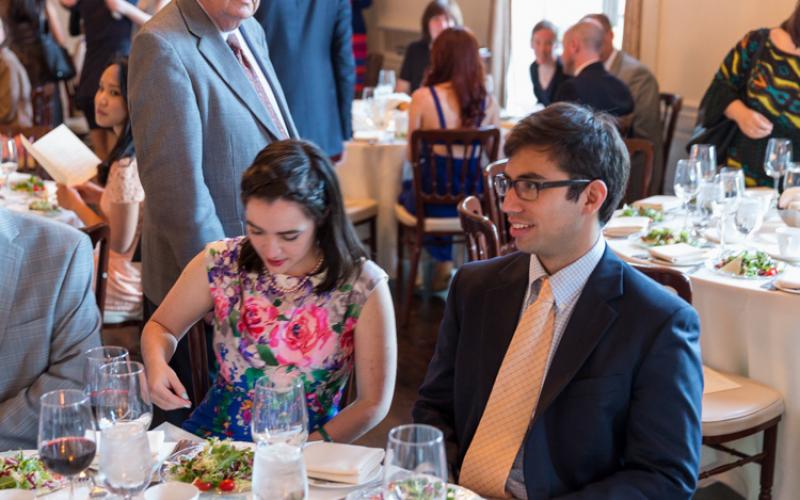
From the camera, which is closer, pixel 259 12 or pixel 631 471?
pixel 631 471

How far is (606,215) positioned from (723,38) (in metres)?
4.44

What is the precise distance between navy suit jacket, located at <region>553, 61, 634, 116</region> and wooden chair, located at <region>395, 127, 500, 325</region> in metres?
0.66

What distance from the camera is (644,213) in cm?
381

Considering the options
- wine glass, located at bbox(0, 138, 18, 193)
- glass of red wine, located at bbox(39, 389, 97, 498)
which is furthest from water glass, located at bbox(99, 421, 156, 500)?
wine glass, located at bbox(0, 138, 18, 193)

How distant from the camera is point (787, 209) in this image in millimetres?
3453

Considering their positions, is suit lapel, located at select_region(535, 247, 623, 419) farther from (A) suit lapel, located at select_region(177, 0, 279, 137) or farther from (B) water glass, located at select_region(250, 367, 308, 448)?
(A) suit lapel, located at select_region(177, 0, 279, 137)

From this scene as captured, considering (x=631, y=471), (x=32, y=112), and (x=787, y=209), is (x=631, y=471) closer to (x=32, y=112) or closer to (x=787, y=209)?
(x=787, y=209)

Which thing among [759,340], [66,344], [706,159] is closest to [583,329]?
[66,344]

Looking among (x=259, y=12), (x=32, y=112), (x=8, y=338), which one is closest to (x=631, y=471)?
(x=8, y=338)

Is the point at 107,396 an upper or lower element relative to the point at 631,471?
upper

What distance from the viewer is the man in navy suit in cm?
551

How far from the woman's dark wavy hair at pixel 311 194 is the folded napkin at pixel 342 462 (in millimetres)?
563

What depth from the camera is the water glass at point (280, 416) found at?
4.93ft

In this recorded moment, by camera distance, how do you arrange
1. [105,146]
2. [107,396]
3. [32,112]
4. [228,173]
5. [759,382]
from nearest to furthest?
1. [107,396]
2. [228,173]
3. [759,382]
4. [105,146]
5. [32,112]
